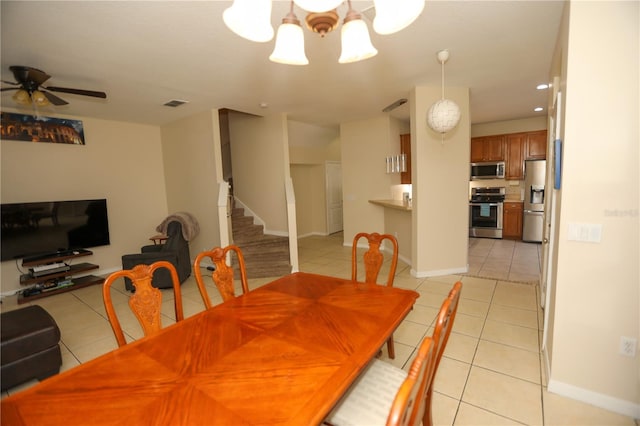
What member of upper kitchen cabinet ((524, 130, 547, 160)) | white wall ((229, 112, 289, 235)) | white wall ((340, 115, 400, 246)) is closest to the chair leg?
white wall ((229, 112, 289, 235))

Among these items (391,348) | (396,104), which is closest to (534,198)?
(396,104)

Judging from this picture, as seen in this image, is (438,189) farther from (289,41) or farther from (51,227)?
(51,227)

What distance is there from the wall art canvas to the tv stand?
5.68ft

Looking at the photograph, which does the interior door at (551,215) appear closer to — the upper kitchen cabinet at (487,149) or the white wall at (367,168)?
the white wall at (367,168)

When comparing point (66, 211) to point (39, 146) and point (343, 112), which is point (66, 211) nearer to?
point (39, 146)

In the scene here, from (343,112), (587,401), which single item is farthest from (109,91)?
(587,401)

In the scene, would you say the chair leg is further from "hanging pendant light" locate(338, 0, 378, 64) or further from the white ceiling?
the white ceiling

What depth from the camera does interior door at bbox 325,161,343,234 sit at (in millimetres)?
7887

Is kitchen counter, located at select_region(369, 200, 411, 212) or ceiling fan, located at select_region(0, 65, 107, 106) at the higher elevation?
ceiling fan, located at select_region(0, 65, 107, 106)

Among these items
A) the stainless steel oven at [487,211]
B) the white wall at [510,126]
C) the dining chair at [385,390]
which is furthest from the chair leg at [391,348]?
the white wall at [510,126]

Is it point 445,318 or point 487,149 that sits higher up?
point 487,149

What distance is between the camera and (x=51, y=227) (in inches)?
167

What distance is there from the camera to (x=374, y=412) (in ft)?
4.15

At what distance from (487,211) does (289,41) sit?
6.42 meters
